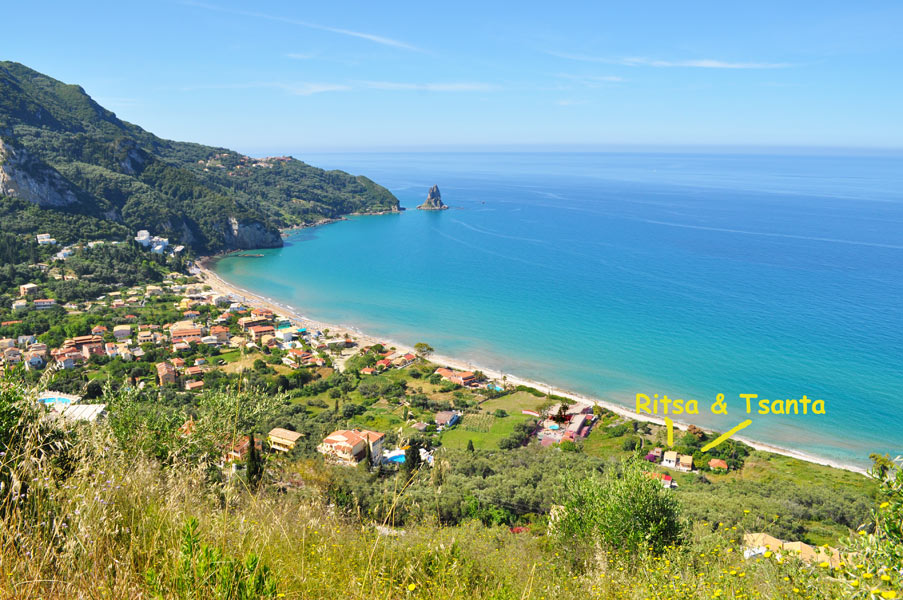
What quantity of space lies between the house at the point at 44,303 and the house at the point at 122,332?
7084 millimetres

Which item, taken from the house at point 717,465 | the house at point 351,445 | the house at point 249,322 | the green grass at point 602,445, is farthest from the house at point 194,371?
the house at point 717,465

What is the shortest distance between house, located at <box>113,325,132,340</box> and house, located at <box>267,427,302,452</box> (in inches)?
753

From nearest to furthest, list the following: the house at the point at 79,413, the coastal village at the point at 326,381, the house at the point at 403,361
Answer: the house at the point at 79,413 < the coastal village at the point at 326,381 < the house at the point at 403,361

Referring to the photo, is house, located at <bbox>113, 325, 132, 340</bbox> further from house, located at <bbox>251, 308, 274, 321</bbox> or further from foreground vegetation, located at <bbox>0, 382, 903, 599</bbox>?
foreground vegetation, located at <bbox>0, 382, 903, 599</bbox>

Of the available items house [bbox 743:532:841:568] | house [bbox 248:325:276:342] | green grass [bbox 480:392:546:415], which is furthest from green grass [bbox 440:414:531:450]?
house [bbox 248:325:276:342]

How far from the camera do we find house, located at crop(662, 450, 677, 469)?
19.0 metres

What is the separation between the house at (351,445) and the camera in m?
16.6

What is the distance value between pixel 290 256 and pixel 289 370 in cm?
3669

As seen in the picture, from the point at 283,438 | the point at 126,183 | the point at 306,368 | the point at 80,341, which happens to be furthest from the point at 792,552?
the point at 126,183

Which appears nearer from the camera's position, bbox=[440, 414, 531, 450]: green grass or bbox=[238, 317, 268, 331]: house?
bbox=[440, 414, 531, 450]: green grass

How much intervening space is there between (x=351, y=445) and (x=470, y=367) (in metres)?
12.7

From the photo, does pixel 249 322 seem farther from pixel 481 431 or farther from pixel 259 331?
pixel 481 431

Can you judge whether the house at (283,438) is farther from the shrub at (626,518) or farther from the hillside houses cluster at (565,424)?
the shrub at (626,518)

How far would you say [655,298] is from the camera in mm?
39938
